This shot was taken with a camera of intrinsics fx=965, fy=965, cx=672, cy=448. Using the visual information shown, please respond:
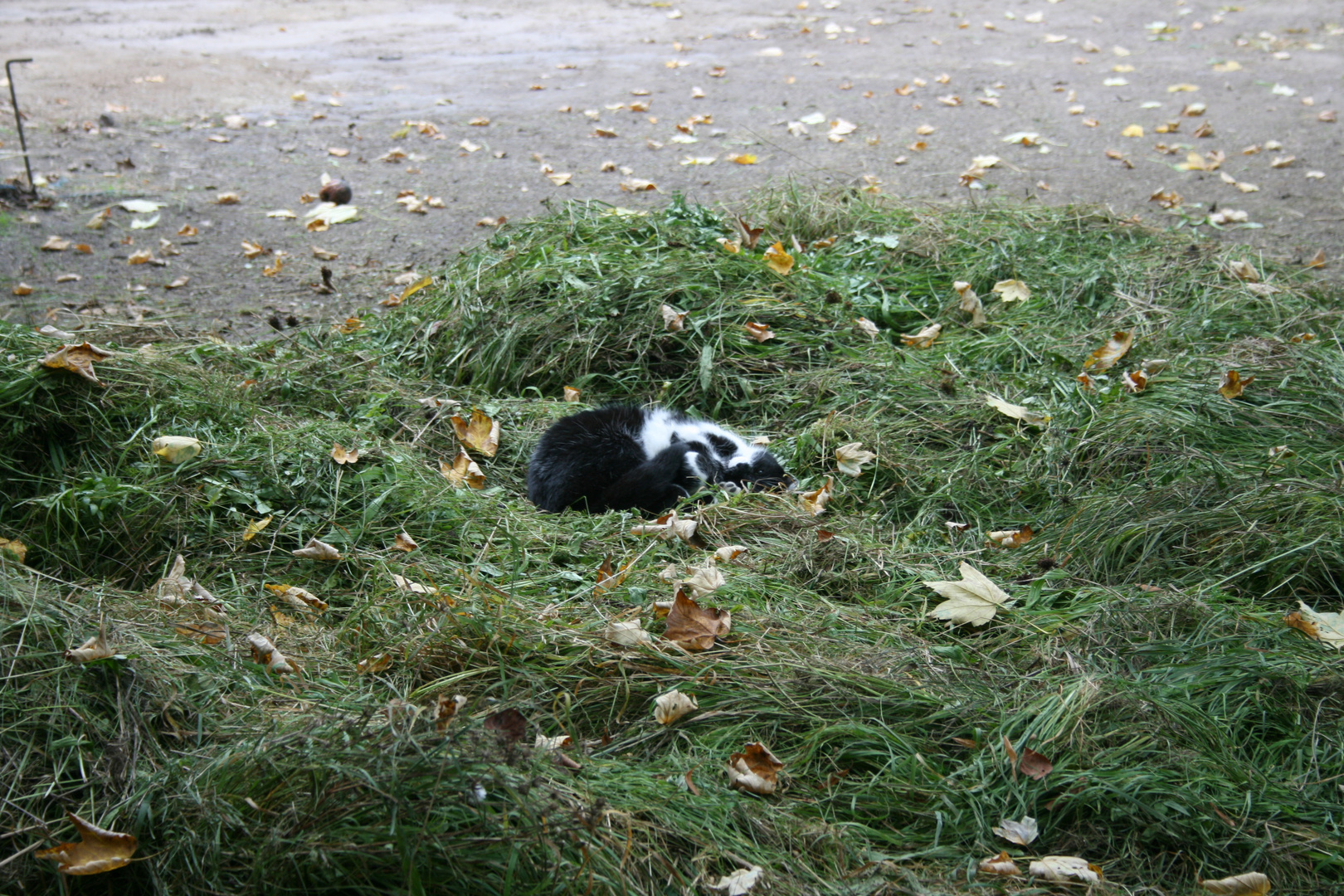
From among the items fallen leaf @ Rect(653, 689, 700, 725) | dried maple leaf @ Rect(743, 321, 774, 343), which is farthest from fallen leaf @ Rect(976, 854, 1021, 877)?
dried maple leaf @ Rect(743, 321, 774, 343)

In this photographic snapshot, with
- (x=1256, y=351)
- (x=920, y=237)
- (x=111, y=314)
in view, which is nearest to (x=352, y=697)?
(x=111, y=314)

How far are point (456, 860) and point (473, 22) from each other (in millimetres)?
10741

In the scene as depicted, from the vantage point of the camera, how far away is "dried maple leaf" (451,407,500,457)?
377 centimetres

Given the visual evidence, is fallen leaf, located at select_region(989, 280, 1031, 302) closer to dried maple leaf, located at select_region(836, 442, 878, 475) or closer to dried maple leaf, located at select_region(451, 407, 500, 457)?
dried maple leaf, located at select_region(836, 442, 878, 475)

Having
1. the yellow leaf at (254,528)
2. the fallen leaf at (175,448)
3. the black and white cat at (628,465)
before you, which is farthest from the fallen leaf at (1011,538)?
the fallen leaf at (175,448)

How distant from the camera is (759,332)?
14.0 ft

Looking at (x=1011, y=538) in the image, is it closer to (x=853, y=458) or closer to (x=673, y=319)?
(x=853, y=458)

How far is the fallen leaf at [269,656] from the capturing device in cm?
233

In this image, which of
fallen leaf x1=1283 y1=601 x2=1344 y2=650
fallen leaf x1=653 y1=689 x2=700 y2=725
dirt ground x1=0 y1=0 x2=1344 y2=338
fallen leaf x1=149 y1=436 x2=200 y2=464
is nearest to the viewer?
fallen leaf x1=653 y1=689 x2=700 y2=725

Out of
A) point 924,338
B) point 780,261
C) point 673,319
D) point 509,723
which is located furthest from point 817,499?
point 780,261

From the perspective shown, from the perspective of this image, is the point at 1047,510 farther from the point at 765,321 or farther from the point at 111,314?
the point at 111,314

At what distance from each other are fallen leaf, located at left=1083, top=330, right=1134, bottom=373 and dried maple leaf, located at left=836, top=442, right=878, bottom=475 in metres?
1.16

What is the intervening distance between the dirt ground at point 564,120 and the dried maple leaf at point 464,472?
1.54 meters

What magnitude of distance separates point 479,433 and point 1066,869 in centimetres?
262
